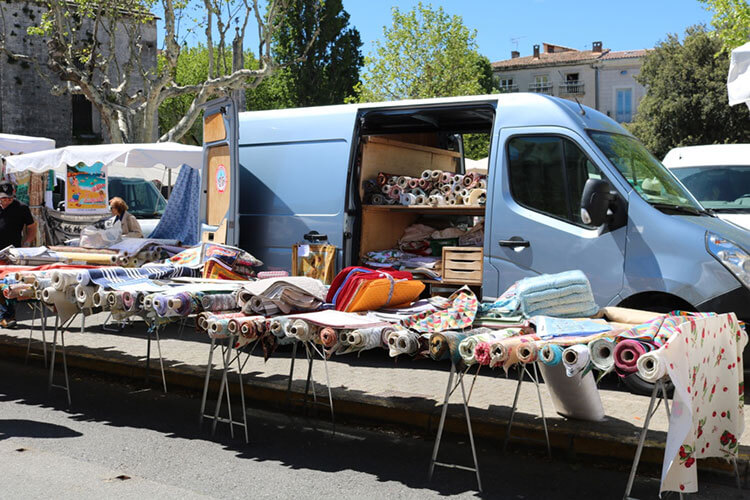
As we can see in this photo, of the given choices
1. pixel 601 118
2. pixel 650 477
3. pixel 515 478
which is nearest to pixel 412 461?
pixel 515 478

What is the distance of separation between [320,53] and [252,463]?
35.2 meters

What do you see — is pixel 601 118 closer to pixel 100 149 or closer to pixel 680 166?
pixel 680 166

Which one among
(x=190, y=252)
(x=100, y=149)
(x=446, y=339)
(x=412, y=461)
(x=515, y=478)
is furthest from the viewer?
(x=100, y=149)

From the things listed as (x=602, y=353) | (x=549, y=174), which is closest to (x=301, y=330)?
(x=602, y=353)

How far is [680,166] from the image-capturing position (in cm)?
1019

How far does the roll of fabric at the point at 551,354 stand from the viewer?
12.9 ft

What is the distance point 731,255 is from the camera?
6.44 metres

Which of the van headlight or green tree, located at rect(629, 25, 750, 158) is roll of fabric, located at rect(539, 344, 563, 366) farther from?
green tree, located at rect(629, 25, 750, 158)

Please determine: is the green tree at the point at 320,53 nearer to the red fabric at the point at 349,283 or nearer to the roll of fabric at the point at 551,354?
the red fabric at the point at 349,283

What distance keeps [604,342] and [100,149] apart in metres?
10.3

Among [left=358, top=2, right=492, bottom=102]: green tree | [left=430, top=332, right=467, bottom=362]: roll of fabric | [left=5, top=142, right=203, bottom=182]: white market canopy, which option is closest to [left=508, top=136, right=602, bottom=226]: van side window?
[left=430, top=332, right=467, bottom=362]: roll of fabric

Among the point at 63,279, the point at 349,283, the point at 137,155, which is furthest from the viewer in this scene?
the point at 137,155

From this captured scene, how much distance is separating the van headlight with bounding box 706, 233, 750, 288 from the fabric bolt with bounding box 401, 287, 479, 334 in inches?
99.7

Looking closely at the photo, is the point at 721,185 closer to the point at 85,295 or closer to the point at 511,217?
the point at 511,217
